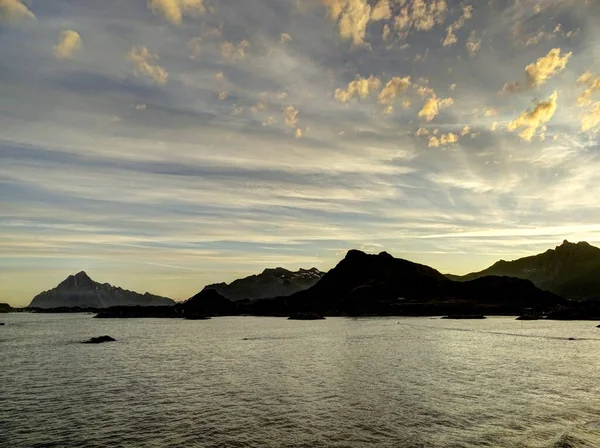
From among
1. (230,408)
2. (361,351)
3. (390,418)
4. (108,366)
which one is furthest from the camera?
(361,351)

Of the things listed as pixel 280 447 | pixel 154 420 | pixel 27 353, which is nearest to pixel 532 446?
pixel 280 447

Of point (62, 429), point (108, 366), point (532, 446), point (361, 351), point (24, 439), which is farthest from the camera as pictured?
point (361, 351)

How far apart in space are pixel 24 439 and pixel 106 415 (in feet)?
26.5

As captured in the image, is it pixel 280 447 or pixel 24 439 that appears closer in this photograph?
pixel 280 447

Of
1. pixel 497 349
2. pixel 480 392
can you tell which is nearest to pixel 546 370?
pixel 480 392

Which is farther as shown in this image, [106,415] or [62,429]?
[106,415]

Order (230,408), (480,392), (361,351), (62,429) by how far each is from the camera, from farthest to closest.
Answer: (361,351) → (480,392) → (230,408) → (62,429)

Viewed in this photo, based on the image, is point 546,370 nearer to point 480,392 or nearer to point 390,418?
point 480,392

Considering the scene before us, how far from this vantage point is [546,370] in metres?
67.8

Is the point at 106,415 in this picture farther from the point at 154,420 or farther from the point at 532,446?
the point at 532,446

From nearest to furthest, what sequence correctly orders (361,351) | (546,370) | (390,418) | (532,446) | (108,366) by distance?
(532,446) < (390,418) < (546,370) < (108,366) < (361,351)

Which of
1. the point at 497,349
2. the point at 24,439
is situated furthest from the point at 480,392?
the point at 497,349

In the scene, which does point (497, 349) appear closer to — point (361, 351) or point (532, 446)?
point (361, 351)

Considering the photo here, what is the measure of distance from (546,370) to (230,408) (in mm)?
53775
